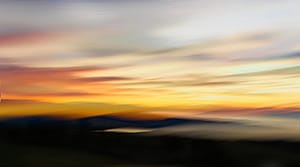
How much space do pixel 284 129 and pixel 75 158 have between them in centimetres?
113

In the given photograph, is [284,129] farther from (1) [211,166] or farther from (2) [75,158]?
(2) [75,158]

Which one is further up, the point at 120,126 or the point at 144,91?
the point at 144,91

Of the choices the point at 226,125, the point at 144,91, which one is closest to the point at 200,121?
the point at 226,125

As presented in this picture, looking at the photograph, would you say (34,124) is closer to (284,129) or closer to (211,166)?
(211,166)

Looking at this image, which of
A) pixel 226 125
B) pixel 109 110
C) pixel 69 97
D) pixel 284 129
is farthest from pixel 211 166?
pixel 69 97

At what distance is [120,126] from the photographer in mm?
2570

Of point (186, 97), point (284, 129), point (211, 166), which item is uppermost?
point (186, 97)

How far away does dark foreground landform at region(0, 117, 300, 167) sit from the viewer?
8.45ft

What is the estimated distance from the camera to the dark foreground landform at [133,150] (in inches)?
101

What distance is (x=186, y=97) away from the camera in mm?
2592

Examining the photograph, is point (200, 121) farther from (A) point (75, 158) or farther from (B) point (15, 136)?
(B) point (15, 136)

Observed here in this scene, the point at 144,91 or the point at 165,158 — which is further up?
the point at 144,91

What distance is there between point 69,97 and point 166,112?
1.71 ft

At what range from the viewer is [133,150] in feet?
8.55
